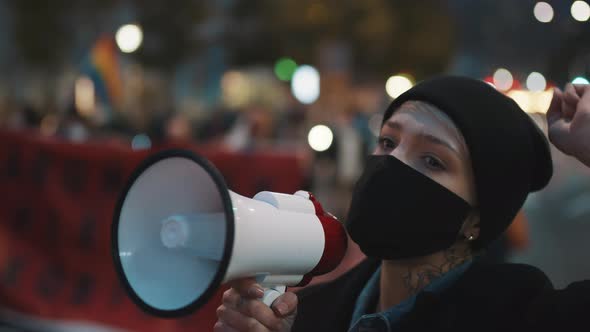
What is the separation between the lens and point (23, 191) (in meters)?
6.87

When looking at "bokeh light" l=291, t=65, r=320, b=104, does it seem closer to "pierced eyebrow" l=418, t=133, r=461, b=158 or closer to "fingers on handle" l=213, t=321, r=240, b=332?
"pierced eyebrow" l=418, t=133, r=461, b=158

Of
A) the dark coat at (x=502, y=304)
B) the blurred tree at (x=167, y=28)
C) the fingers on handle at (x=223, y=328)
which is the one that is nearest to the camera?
the dark coat at (x=502, y=304)

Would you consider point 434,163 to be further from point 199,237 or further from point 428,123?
Answer: point 199,237

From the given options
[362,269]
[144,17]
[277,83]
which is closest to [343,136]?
[362,269]

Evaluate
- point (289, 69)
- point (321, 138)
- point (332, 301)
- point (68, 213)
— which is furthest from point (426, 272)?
point (289, 69)

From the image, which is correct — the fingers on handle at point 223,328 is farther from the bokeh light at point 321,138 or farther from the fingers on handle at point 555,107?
the bokeh light at point 321,138

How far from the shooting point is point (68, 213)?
22.2ft

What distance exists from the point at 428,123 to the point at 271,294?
25.1 inches

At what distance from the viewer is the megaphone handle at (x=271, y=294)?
6.50 ft

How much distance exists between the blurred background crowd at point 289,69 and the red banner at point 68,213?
185mm

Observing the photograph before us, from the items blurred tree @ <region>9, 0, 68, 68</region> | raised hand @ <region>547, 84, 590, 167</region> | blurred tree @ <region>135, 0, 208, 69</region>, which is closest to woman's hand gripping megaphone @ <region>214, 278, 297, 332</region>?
raised hand @ <region>547, 84, 590, 167</region>

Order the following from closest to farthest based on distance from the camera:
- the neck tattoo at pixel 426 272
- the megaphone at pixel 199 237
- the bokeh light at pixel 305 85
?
1. the megaphone at pixel 199 237
2. the neck tattoo at pixel 426 272
3. the bokeh light at pixel 305 85

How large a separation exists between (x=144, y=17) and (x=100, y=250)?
1255 inches

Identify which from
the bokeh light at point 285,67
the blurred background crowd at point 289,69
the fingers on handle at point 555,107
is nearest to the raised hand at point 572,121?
the fingers on handle at point 555,107
